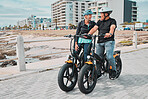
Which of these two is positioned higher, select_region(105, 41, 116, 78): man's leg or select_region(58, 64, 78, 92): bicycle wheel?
select_region(105, 41, 116, 78): man's leg

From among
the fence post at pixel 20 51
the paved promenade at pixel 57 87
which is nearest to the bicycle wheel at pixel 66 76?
the paved promenade at pixel 57 87

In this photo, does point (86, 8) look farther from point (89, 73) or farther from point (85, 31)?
point (89, 73)

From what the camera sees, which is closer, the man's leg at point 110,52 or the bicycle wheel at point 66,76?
the bicycle wheel at point 66,76

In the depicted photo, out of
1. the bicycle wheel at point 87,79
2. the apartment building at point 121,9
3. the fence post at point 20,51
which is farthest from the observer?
the apartment building at point 121,9

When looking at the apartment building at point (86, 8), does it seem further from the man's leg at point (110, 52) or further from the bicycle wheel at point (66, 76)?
the bicycle wheel at point (66, 76)

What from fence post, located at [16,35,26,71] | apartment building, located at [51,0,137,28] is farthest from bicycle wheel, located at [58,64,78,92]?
apartment building, located at [51,0,137,28]

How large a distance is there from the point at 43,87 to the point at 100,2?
86.9 metres

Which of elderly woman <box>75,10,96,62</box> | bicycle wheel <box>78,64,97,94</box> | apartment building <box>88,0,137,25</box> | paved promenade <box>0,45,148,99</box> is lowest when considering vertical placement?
paved promenade <box>0,45,148,99</box>

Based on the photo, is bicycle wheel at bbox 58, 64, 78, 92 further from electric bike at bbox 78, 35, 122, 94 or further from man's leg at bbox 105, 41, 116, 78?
man's leg at bbox 105, 41, 116, 78

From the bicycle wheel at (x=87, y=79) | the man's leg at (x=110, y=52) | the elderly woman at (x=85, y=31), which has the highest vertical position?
the elderly woman at (x=85, y=31)

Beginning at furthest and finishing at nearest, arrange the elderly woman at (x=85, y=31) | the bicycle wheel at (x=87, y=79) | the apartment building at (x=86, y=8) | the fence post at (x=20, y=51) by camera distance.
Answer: the apartment building at (x=86, y=8) < the fence post at (x=20, y=51) < the elderly woman at (x=85, y=31) < the bicycle wheel at (x=87, y=79)

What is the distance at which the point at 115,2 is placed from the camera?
267ft

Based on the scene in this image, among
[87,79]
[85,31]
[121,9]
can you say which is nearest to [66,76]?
[87,79]

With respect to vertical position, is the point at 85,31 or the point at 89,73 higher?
the point at 85,31
